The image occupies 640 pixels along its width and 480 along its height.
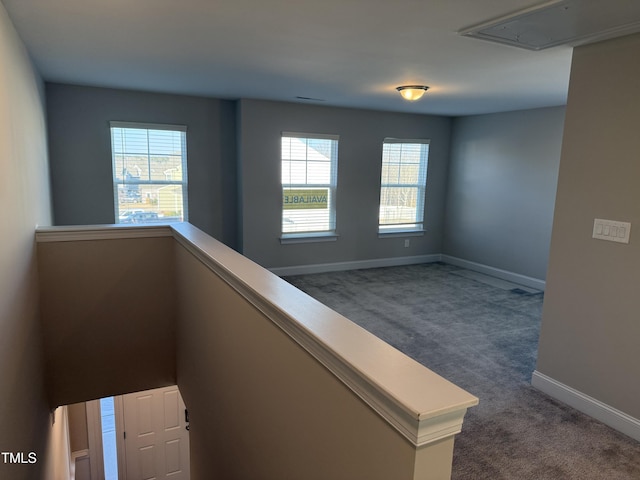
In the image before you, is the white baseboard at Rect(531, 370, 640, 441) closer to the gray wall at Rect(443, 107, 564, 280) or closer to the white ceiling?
the white ceiling

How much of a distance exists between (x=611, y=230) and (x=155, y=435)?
5854 millimetres

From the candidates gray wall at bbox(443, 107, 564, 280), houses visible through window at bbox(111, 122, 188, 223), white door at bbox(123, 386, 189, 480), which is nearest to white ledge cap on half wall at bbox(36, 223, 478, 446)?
houses visible through window at bbox(111, 122, 188, 223)

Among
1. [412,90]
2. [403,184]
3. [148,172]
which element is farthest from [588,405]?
[148,172]

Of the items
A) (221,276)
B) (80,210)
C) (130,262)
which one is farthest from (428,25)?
(80,210)

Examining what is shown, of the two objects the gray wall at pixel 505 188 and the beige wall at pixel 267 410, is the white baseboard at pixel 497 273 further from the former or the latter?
the beige wall at pixel 267 410

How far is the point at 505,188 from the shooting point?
5.96 m

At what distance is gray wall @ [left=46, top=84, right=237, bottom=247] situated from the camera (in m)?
4.61

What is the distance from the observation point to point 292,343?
1424mm

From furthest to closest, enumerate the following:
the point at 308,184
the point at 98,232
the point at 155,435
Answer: the point at 308,184, the point at 155,435, the point at 98,232

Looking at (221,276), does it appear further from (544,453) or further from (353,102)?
A: (353,102)

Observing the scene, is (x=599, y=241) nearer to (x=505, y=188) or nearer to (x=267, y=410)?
(x=267, y=410)

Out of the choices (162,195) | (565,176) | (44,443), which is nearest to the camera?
(565,176)

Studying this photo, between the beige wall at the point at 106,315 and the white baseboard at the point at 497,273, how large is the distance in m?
4.50

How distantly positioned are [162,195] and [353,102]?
2.70 m
